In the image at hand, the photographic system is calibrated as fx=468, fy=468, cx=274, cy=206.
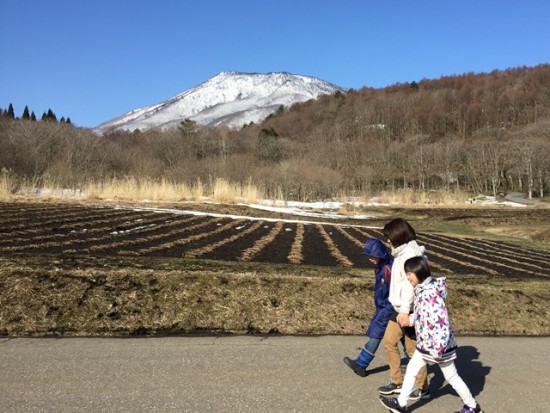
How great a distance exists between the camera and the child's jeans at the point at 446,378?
3895mm

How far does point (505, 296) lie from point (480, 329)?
1.40 m

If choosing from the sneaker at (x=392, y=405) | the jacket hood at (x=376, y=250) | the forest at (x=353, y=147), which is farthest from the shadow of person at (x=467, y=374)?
the forest at (x=353, y=147)

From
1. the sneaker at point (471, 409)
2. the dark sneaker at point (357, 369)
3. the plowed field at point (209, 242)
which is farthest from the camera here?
the plowed field at point (209, 242)

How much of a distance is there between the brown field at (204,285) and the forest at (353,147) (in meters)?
15.8

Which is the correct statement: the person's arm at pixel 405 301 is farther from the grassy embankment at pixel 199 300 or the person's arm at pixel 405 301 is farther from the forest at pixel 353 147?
the forest at pixel 353 147

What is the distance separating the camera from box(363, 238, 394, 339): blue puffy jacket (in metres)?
4.60

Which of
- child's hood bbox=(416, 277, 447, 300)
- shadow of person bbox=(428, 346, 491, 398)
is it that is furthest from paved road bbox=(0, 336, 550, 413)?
child's hood bbox=(416, 277, 447, 300)

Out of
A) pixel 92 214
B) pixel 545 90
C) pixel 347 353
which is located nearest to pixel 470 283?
pixel 347 353

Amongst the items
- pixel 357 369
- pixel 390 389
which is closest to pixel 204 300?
pixel 357 369

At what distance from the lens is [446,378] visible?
157 inches

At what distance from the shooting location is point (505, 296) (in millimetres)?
7664

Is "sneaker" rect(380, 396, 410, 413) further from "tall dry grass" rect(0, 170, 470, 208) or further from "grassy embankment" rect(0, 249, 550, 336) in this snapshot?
"tall dry grass" rect(0, 170, 470, 208)

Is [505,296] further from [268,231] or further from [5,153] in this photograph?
[5,153]

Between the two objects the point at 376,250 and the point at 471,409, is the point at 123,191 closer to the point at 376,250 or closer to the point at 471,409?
the point at 376,250
